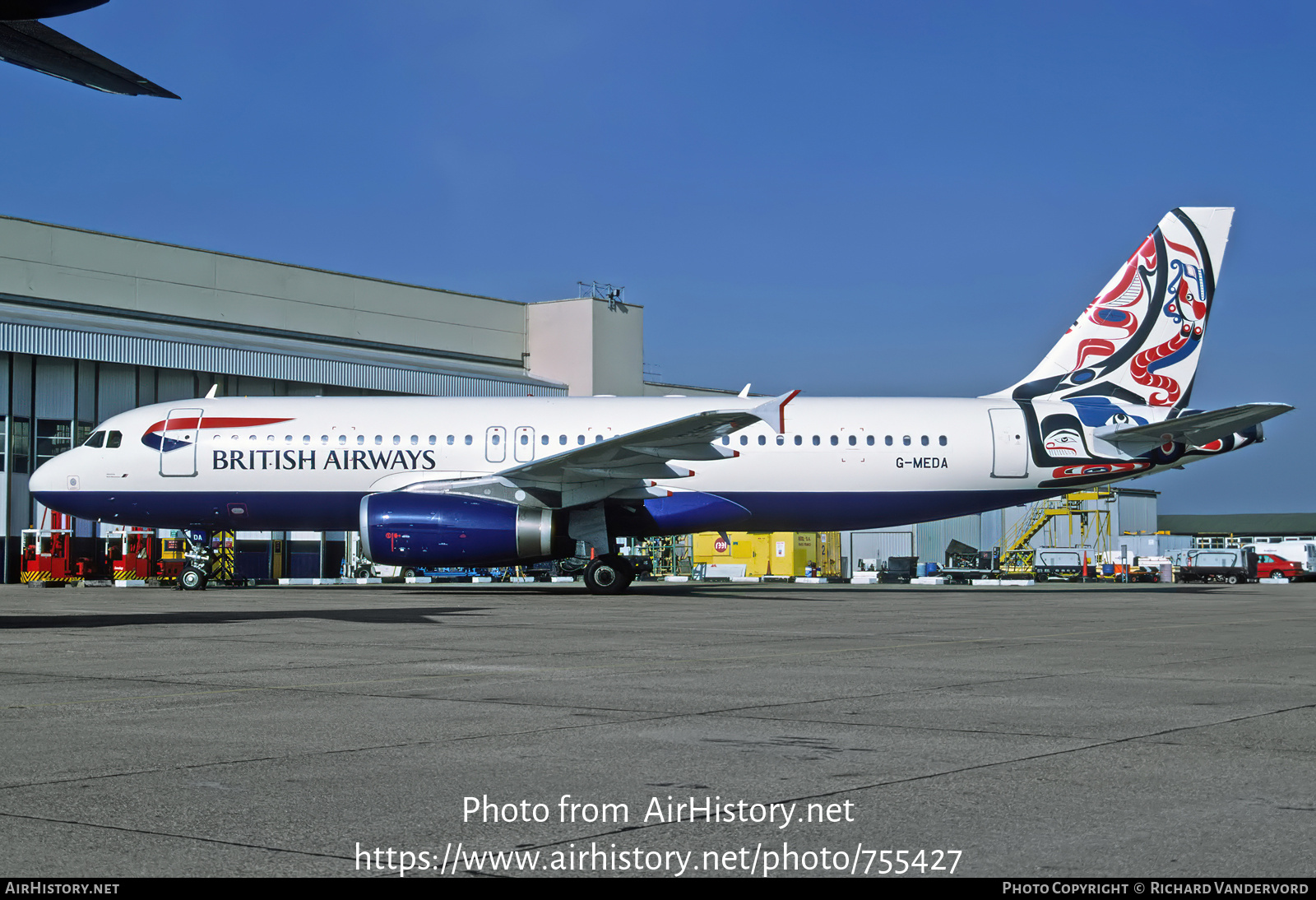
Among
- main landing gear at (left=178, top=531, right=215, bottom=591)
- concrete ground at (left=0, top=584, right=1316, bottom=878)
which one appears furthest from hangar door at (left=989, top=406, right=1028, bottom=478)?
main landing gear at (left=178, top=531, right=215, bottom=591)

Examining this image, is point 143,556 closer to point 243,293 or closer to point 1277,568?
point 243,293

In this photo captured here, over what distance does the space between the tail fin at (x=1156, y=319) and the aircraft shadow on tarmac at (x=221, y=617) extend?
16.1 metres

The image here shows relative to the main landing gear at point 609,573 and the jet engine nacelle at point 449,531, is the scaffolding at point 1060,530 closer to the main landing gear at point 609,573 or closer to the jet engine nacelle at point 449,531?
the main landing gear at point 609,573

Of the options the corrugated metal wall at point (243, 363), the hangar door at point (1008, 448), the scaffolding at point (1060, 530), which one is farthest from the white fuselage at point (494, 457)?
the scaffolding at point (1060, 530)

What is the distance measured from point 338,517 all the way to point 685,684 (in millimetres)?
18918

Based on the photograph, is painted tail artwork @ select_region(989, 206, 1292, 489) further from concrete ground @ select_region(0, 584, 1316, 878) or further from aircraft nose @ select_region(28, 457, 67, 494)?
aircraft nose @ select_region(28, 457, 67, 494)

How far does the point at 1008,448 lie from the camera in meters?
27.3

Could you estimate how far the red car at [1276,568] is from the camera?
175 feet

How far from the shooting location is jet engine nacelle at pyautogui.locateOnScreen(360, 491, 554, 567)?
77.7 feet

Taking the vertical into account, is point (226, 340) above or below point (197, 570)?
above

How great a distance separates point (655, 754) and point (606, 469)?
18833mm

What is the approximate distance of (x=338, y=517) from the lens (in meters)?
27.0

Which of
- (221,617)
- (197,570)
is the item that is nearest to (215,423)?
(197,570)

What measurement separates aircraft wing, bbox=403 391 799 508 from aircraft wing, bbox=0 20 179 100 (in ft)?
47.1
